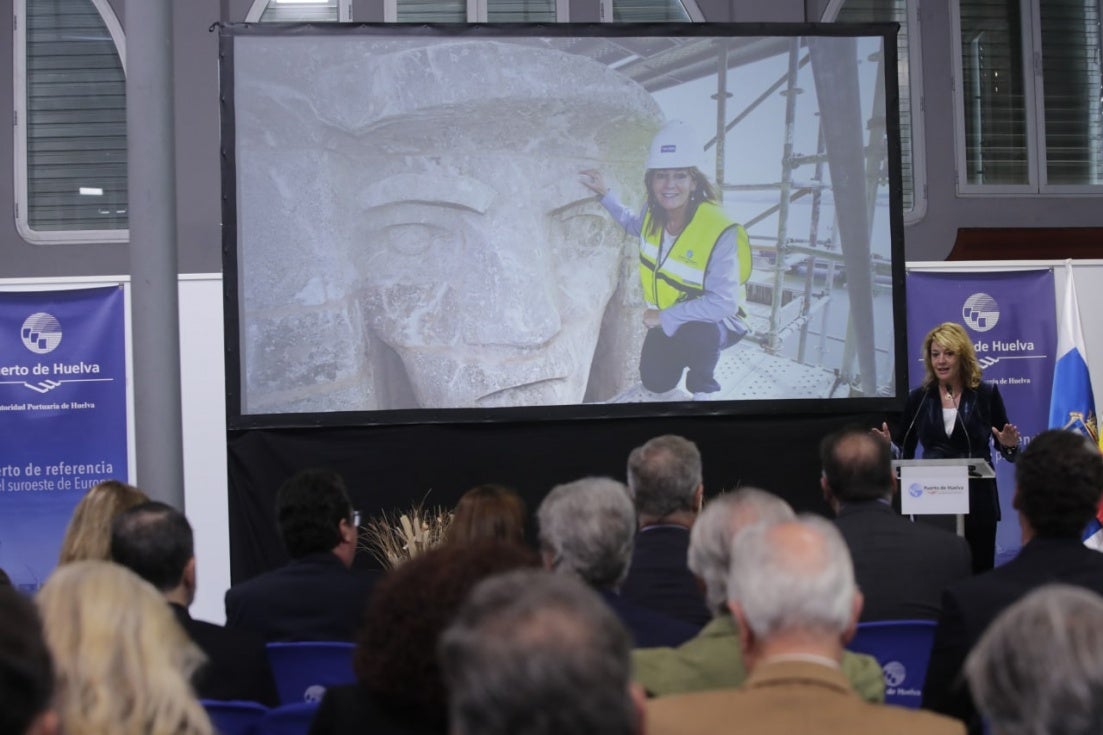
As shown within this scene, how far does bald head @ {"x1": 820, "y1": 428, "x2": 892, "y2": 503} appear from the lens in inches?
126

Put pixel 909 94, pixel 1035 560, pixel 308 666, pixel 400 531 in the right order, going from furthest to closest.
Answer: pixel 909 94 → pixel 400 531 → pixel 308 666 → pixel 1035 560

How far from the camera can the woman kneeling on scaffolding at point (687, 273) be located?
6086mm

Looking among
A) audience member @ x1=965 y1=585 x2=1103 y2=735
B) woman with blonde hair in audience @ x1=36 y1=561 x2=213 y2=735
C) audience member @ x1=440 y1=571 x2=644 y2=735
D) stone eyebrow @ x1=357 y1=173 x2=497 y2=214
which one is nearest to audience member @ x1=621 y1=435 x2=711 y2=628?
woman with blonde hair in audience @ x1=36 y1=561 x2=213 y2=735

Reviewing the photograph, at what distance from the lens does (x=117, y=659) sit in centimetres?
160

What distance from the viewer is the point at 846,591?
169cm

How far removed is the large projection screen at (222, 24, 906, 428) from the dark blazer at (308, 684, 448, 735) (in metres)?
4.32

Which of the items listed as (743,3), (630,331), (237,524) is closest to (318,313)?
(237,524)

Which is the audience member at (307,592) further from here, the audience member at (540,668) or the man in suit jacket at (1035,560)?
the audience member at (540,668)

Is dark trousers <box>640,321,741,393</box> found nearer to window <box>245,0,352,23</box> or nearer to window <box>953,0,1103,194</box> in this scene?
window <box>953,0,1103,194</box>

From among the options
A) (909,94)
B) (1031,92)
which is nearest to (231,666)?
(909,94)

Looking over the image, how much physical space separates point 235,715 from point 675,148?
4.44 m

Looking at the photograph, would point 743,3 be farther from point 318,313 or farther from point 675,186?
point 318,313

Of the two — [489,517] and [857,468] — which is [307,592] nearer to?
[489,517]

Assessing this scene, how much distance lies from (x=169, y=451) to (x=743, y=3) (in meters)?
5.08
